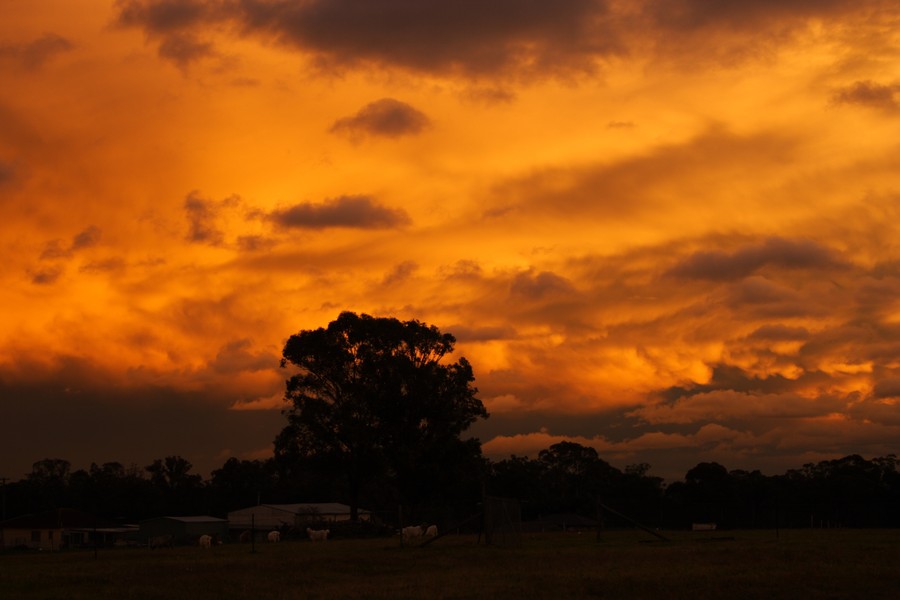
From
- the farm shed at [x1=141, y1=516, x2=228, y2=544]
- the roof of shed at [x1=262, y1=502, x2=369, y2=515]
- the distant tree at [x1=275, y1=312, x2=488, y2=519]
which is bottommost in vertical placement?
the farm shed at [x1=141, y1=516, x2=228, y2=544]

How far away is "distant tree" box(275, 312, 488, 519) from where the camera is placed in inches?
3246

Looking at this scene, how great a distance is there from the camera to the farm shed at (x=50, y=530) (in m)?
93.0

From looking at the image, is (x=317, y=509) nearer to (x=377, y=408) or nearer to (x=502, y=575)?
(x=377, y=408)

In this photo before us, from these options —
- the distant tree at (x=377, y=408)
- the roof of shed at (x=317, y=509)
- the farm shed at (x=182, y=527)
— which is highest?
the distant tree at (x=377, y=408)

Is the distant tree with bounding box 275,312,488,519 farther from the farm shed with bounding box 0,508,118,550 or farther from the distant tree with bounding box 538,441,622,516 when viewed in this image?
the distant tree with bounding box 538,441,622,516

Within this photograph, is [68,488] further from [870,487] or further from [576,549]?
[576,549]

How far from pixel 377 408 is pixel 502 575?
5485cm

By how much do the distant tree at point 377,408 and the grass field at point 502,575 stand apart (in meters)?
41.3

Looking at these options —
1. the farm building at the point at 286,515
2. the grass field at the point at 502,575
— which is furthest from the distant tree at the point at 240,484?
the grass field at the point at 502,575

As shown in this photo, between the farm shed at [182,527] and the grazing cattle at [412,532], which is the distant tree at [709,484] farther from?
the grazing cattle at [412,532]

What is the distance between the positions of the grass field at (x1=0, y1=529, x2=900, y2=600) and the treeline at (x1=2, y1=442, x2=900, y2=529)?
135ft

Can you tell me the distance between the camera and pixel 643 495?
447 feet

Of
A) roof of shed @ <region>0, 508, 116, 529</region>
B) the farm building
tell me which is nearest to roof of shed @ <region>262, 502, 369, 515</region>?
the farm building

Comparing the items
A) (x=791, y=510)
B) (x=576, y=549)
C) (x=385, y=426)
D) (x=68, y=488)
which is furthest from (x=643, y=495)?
(x=576, y=549)
